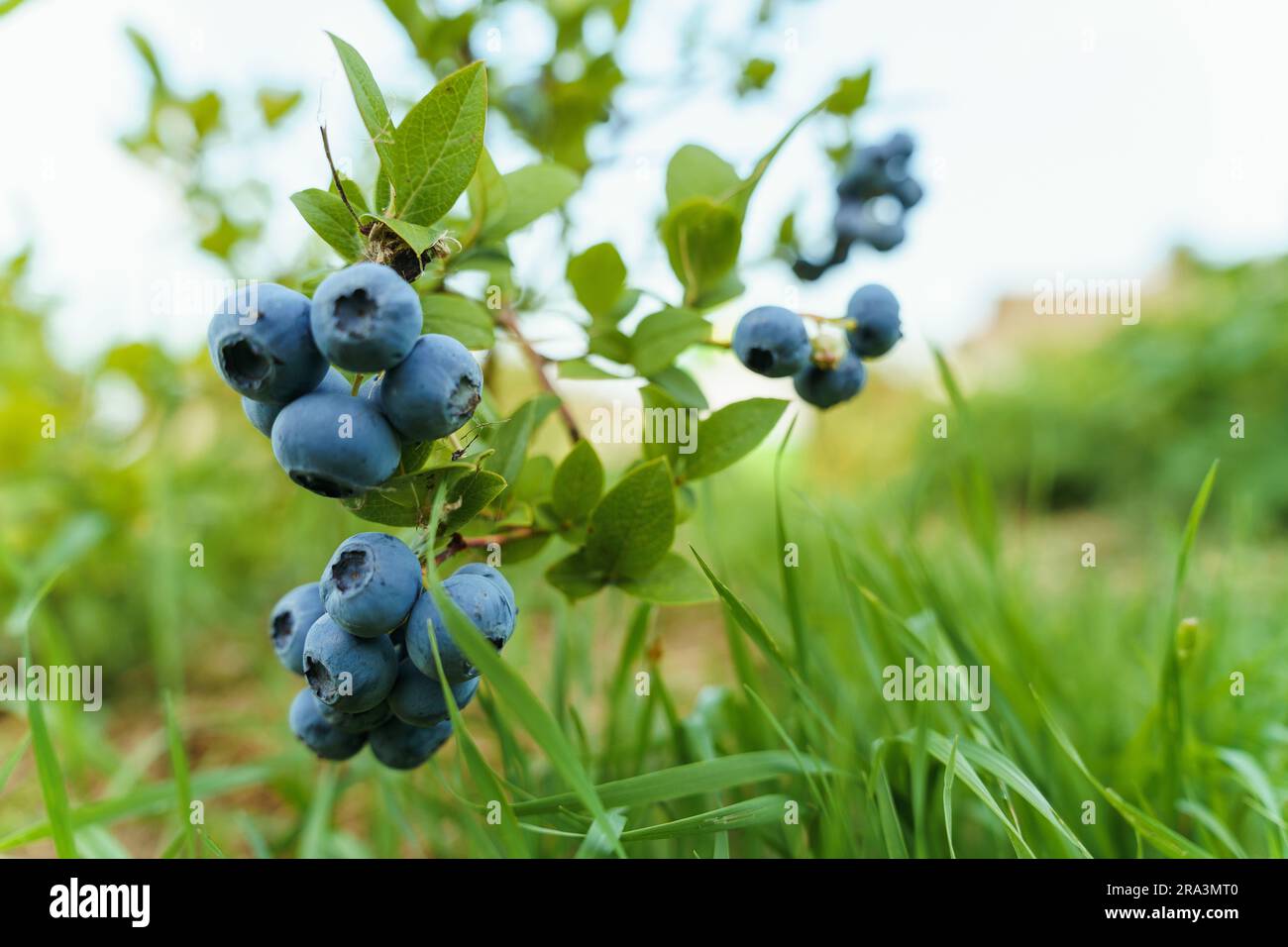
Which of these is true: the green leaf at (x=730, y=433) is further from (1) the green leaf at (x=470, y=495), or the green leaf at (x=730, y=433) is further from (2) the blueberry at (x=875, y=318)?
(1) the green leaf at (x=470, y=495)

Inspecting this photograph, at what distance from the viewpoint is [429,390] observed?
45cm

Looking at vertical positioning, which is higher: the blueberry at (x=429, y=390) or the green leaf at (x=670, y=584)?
the blueberry at (x=429, y=390)

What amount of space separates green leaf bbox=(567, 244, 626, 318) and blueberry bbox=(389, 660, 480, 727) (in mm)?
334

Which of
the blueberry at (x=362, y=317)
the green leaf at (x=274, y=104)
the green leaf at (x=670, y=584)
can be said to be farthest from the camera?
the green leaf at (x=274, y=104)

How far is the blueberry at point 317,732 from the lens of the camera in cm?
61

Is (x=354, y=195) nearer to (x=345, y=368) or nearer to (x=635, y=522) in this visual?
(x=345, y=368)

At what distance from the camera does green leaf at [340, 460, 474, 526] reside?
512 millimetres

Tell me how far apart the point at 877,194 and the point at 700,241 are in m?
0.28

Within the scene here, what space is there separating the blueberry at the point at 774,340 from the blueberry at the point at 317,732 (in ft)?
1.35

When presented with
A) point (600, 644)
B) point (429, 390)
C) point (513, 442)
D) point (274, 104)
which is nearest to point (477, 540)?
point (513, 442)

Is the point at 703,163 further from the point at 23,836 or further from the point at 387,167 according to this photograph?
the point at 23,836

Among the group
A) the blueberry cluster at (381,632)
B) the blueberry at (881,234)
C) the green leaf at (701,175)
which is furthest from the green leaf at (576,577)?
the blueberry at (881,234)
